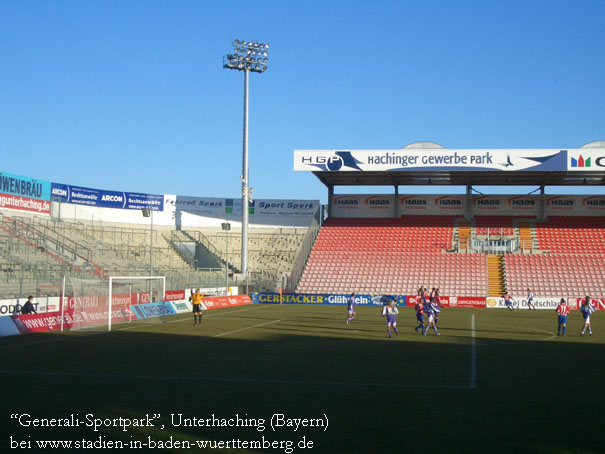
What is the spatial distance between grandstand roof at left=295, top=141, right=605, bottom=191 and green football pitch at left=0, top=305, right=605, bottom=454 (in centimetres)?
2890

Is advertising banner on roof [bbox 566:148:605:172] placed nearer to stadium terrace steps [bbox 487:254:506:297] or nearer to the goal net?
stadium terrace steps [bbox 487:254:506:297]

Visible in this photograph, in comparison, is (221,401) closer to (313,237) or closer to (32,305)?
(32,305)

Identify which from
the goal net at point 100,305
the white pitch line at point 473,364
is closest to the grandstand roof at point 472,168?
the goal net at point 100,305

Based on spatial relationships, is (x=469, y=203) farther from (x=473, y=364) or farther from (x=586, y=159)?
(x=473, y=364)

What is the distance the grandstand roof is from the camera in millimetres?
50250

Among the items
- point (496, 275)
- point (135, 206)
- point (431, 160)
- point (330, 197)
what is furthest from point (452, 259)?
point (135, 206)

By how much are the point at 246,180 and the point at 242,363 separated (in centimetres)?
3992

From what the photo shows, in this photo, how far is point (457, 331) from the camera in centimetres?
2819

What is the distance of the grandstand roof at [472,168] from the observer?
50250 mm

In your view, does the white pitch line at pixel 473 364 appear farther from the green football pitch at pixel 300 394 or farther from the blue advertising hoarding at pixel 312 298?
the blue advertising hoarding at pixel 312 298

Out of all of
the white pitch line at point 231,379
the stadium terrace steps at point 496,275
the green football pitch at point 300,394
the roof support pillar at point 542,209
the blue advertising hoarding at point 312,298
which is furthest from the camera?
the roof support pillar at point 542,209

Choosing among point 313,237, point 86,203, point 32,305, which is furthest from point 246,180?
point 32,305

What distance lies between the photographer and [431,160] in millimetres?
51688

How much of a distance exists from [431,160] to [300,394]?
4123cm
